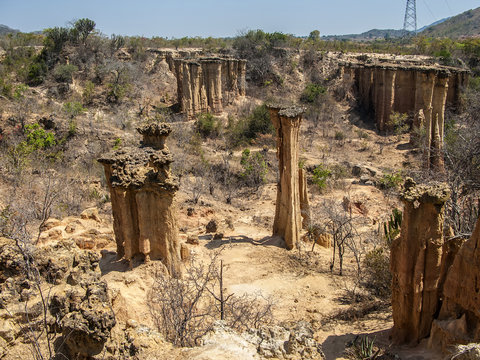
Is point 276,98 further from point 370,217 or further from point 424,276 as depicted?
point 424,276

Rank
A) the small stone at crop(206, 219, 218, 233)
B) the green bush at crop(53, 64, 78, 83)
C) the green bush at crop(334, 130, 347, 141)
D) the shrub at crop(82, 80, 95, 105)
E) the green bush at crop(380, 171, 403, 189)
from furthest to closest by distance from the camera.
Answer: the green bush at crop(53, 64, 78, 83) → the shrub at crop(82, 80, 95, 105) → the green bush at crop(334, 130, 347, 141) → the green bush at crop(380, 171, 403, 189) → the small stone at crop(206, 219, 218, 233)

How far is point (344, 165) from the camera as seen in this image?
71.8ft

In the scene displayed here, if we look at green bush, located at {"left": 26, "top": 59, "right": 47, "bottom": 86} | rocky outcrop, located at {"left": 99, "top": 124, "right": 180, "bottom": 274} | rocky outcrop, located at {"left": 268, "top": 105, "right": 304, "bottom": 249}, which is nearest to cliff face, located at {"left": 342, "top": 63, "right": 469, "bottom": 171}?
rocky outcrop, located at {"left": 268, "top": 105, "right": 304, "bottom": 249}

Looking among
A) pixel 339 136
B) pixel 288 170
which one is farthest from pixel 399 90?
pixel 288 170

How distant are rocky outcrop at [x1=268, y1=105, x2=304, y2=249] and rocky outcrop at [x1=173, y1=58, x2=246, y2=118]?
15.1 m

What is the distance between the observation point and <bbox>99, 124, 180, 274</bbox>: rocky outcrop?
8836mm

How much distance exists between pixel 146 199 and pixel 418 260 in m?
5.80

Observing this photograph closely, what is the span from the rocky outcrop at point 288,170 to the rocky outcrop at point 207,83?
15.1 metres

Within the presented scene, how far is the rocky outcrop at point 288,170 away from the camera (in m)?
12.0

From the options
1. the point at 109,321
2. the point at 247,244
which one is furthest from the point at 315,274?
the point at 109,321

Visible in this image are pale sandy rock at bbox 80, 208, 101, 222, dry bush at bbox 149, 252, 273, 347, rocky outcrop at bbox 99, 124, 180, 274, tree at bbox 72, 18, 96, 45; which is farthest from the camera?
tree at bbox 72, 18, 96, 45

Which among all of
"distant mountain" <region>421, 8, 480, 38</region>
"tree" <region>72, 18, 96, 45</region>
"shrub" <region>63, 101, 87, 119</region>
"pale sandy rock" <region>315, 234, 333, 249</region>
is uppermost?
"distant mountain" <region>421, 8, 480, 38</region>

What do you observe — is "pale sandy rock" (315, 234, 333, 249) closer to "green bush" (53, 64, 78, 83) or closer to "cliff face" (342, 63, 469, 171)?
"cliff face" (342, 63, 469, 171)

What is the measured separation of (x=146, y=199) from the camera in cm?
903
